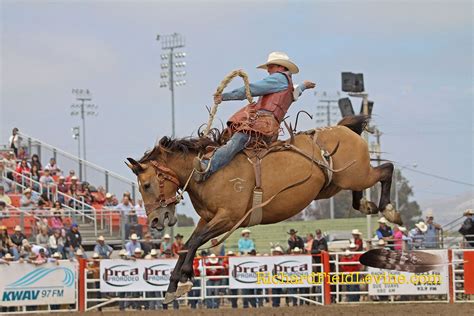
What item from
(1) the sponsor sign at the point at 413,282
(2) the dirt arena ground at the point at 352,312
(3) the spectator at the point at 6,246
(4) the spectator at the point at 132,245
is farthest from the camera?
(4) the spectator at the point at 132,245

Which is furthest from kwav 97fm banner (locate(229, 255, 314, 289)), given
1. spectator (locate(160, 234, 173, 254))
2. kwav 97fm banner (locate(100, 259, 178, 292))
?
spectator (locate(160, 234, 173, 254))

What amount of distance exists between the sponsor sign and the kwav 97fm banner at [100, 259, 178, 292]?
3.90 metres

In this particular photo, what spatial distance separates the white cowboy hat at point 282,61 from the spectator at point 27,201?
433 inches

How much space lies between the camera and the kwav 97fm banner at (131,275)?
16.9 metres

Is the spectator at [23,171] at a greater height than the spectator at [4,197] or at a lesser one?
greater

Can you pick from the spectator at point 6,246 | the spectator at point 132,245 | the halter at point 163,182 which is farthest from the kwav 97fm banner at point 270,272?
the halter at point 163,182

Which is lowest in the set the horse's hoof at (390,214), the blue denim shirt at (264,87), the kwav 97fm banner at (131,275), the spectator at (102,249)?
the kwav 97fm banner at (131,275)

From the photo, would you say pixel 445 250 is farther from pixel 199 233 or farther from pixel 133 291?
pixel 199 233

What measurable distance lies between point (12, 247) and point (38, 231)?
1534mm

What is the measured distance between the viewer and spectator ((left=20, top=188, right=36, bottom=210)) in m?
19.9

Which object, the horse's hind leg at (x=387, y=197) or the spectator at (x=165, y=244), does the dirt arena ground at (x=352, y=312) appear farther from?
the spectator at (x=165, y=244)

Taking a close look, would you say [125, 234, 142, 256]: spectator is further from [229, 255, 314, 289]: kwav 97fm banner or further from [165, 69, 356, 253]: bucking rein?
[165, 69, 356, 253]: bucking rein

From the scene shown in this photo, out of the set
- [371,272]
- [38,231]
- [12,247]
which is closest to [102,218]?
[38,231]

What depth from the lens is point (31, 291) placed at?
16.4 m
